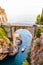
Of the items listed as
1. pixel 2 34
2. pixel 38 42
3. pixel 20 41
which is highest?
pixel 38 42

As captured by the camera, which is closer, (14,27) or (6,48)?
(6,48)

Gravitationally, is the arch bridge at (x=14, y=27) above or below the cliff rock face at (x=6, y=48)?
above

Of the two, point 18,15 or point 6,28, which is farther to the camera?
point 18,15

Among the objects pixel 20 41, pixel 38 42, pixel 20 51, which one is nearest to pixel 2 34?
pixel 20 51

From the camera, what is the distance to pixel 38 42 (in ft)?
170

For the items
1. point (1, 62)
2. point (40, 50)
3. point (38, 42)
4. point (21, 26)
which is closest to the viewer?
point (40, 50)

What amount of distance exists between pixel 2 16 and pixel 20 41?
14.9 metres

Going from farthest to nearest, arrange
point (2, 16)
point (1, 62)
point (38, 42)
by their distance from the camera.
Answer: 1. point (2, 16)
2. point (1, 62)
3. point (38, 42)

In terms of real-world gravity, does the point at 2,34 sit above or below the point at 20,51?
above

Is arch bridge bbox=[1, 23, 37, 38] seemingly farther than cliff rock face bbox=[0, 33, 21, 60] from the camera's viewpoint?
Yes

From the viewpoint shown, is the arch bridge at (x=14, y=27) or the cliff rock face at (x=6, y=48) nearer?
the cliff rock face at (x=6, y=48)

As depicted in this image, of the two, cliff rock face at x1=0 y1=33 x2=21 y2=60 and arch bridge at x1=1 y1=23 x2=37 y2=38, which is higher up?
arch bridge at x1=1 y1=23 x2=37 y2=38

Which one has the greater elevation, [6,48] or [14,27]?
[14,27]

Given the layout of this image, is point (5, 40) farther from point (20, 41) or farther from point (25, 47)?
point (20, 41)
